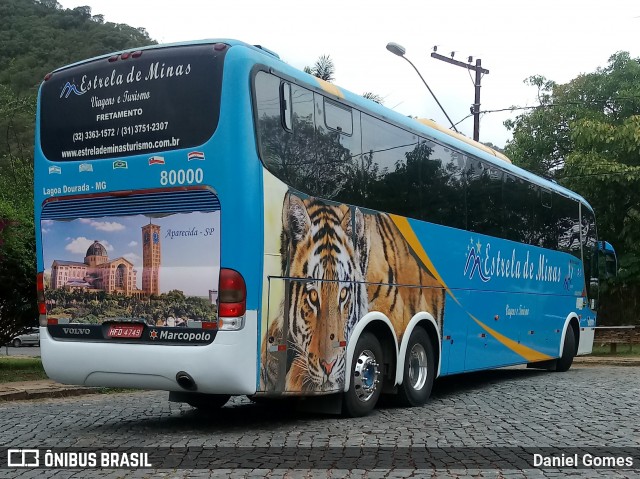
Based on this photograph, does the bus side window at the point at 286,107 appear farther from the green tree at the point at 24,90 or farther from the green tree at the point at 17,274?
the green tree at the point at 17,274

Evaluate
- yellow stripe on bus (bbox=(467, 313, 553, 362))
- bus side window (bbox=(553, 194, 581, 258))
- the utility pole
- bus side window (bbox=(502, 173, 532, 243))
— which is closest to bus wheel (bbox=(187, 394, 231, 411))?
yellow stripe on bus (bbox=(467, 313, 553, 362))

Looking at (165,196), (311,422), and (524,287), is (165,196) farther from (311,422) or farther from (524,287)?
(524,287)

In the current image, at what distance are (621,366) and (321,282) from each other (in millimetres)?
14175

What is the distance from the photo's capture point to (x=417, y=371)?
11.3m

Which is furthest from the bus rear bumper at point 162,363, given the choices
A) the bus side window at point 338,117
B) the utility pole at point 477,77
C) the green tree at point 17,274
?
the utility pole at point 477,77

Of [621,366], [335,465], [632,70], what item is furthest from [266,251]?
[632,70]

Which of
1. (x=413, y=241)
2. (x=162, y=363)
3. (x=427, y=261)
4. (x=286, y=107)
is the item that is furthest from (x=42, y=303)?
(x=427, y=261)

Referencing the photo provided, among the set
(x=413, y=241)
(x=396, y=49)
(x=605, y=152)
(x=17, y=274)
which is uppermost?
(x=396, y=49)

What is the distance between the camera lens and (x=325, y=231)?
9.15m

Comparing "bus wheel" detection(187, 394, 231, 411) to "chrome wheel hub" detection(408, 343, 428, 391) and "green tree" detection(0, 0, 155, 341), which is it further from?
"chrome wheel hub" detection(408, 343, 428, 391)

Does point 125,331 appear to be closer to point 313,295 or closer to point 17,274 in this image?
point 313,295

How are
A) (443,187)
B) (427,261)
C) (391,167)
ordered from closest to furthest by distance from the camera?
(391,167) < (427,261) < (443,187)

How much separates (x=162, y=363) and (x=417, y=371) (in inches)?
167

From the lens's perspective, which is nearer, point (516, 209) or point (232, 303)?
point (232, 303)
